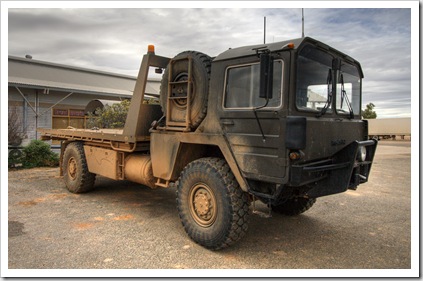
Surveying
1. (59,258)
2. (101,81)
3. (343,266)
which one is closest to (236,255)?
(343,266)

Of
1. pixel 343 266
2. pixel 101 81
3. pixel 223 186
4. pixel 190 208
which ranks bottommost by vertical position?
pixel 343 266

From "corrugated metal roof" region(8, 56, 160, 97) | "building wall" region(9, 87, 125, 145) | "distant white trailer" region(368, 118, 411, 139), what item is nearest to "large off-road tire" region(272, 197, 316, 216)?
"corrugated metal roof" region(8, 56, 160, 97)

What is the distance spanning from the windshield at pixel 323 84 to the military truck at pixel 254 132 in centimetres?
1

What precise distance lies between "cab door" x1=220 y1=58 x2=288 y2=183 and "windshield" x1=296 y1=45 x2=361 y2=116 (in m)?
0.28

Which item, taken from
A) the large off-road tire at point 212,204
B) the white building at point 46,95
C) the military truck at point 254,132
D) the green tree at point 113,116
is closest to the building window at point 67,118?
the white building at point 46,95

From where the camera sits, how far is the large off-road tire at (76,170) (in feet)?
23.2

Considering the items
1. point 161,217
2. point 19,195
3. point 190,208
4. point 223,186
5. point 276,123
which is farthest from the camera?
point 19,195

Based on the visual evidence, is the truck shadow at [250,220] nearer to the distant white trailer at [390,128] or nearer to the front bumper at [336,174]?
the front bumper at [336,174]

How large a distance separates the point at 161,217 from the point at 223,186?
6.54 ft

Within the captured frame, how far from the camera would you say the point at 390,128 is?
32.3 meters

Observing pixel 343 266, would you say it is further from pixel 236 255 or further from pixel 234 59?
pixel 234 59

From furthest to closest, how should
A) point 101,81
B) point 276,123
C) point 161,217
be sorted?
point 101,81
point 161,217
point 276,123

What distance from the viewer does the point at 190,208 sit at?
4.52m

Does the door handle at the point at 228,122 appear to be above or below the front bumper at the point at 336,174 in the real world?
above
